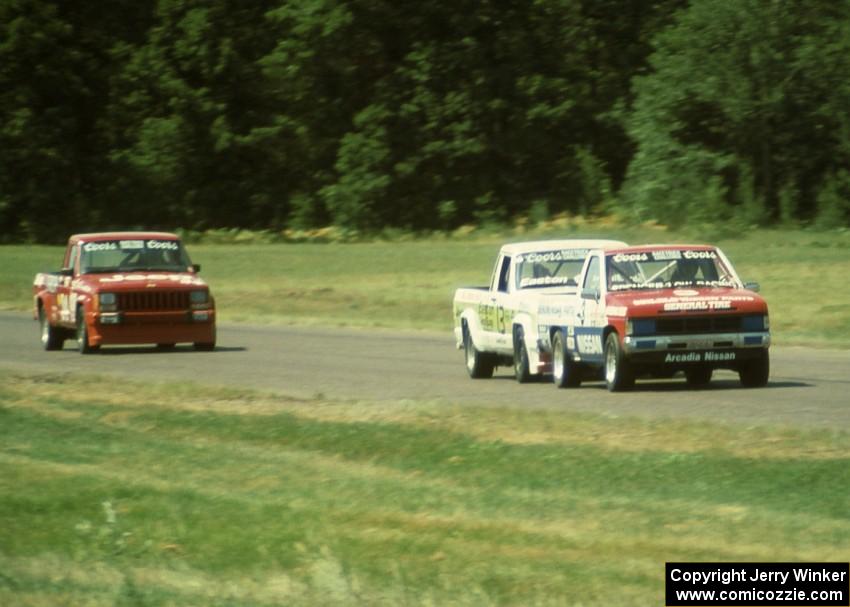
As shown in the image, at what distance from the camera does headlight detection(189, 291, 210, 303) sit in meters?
27.6

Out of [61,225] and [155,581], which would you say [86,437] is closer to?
[155,581]

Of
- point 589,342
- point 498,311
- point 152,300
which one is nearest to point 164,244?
point 152,300

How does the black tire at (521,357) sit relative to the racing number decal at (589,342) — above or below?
below

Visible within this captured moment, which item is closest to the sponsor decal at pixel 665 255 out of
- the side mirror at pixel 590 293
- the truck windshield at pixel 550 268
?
the side mirror at pixel 590 293

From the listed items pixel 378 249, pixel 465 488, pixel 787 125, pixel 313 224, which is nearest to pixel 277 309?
pixel 378 249

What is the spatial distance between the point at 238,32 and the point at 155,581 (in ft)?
201

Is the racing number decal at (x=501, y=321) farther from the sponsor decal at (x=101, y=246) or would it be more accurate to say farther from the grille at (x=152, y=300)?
the sponsor decal at (x=101, y=246)

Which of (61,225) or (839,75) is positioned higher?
(839,75)

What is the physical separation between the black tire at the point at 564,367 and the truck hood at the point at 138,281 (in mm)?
8552

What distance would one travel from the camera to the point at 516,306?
21469 mm

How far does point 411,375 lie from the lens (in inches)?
883

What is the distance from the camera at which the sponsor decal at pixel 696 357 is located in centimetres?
1909

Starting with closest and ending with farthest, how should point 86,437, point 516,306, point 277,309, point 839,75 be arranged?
1. point 86,437
2. point 516,306
3. point 277,309
4. point 839,75

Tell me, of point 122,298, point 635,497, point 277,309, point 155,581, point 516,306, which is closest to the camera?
point 155,581
